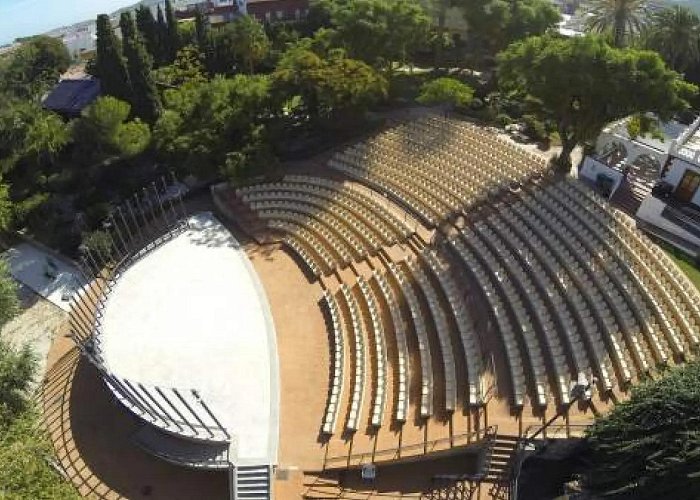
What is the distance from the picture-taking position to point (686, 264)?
28078mm

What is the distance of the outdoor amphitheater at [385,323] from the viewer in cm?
2197

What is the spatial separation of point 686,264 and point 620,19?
78.6 feet

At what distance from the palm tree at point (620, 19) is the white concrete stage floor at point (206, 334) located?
3383 centimetres

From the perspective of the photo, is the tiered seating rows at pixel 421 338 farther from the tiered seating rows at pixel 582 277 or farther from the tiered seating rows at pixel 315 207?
the tiered seating rows at pixel 582 277

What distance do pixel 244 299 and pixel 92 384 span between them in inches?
332

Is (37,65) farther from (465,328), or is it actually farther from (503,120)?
(465,328)

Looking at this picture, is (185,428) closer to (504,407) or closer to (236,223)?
(504,407)

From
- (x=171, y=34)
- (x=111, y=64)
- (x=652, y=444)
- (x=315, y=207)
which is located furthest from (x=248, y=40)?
(x=652, y=444)

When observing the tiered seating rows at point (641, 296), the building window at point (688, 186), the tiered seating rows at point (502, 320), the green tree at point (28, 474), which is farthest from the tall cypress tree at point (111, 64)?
the building window at point (688, 186)

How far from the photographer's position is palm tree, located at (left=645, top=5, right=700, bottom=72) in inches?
1602

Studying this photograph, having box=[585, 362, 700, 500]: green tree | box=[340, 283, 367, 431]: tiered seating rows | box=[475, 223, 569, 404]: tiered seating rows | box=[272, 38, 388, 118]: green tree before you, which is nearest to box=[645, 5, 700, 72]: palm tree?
box=[272, 38, 388, 118]: green tree

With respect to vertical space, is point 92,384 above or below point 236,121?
below

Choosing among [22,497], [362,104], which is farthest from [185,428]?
[362,104]

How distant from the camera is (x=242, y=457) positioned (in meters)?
22.1
